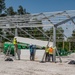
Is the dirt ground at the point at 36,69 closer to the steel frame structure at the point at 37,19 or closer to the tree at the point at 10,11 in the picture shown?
the steel frame structure at the point at 37,19

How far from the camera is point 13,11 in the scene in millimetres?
71188

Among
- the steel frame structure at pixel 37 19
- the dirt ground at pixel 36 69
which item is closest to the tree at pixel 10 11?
the steel frame structure at pixel 37 19

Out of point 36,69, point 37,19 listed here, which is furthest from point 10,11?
point 36,69

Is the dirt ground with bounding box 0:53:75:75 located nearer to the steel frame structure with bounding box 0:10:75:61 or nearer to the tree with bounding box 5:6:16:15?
the steel frame structure with bounding box 0:10:75:61

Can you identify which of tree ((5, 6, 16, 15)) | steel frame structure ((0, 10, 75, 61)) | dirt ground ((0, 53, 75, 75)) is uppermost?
tree ((5, 6, 16, 15))

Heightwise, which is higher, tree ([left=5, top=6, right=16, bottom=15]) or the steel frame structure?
tree ([left=5, top=6, right=16, bottom=15])

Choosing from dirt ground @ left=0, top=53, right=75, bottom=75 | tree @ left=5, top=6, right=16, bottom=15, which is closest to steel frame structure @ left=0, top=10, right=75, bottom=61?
dirt ground @ left=0, top=53, right=75, bottom=75

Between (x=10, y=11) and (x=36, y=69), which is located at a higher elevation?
(x=10, y=11)

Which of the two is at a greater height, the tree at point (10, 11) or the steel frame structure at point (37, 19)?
the tree at point (10, 11)

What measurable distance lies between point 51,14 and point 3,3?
4245 centimetres

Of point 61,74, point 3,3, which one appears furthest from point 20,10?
point 61,74

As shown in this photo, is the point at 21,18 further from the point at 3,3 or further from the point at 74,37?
the point at 3,3

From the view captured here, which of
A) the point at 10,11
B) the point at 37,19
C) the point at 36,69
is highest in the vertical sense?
the point at 10,11

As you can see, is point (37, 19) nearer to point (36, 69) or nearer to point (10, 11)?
point (36, 69)
